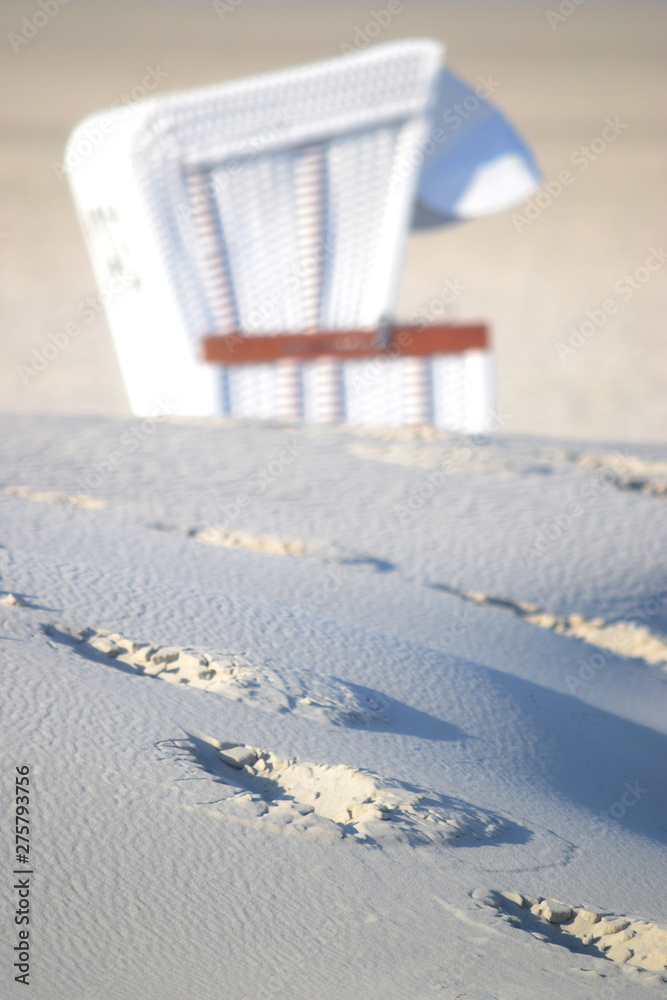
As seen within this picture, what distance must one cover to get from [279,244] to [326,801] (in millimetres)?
3815

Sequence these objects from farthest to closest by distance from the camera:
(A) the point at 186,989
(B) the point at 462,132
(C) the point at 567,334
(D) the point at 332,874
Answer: (C) the point at 567,334
(B) the point at 462,132
(D) the point at 332,874
(A) the point at 186,989

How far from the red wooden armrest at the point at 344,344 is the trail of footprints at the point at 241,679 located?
10.0 ft

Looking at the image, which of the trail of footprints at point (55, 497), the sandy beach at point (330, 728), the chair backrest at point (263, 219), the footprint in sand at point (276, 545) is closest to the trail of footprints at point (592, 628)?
the sandy beach at point (330, 728)

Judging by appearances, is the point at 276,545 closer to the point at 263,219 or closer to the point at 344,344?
the point at 344,344

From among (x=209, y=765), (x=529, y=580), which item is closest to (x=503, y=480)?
(x=529, y=580)

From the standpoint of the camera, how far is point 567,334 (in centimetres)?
1063

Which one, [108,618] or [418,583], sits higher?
[108,618]

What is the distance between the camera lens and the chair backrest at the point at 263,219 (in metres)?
4.38

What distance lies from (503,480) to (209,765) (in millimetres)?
1527

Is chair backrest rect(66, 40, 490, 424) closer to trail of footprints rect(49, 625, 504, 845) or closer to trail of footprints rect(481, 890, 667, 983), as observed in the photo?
trail of footprints rect(49, 625, 504, 845)

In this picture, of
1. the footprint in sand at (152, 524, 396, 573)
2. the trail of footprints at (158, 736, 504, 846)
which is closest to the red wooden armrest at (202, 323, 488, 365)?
the footprint in sand at (152, 524, 396, 573)

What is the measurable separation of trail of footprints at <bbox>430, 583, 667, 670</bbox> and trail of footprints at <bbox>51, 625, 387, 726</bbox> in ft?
2.13

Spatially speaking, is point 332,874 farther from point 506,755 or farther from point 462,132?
point 462,132

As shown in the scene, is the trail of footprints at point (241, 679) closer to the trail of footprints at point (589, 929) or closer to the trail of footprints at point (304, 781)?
the trail of footprints at point (304, 781)
